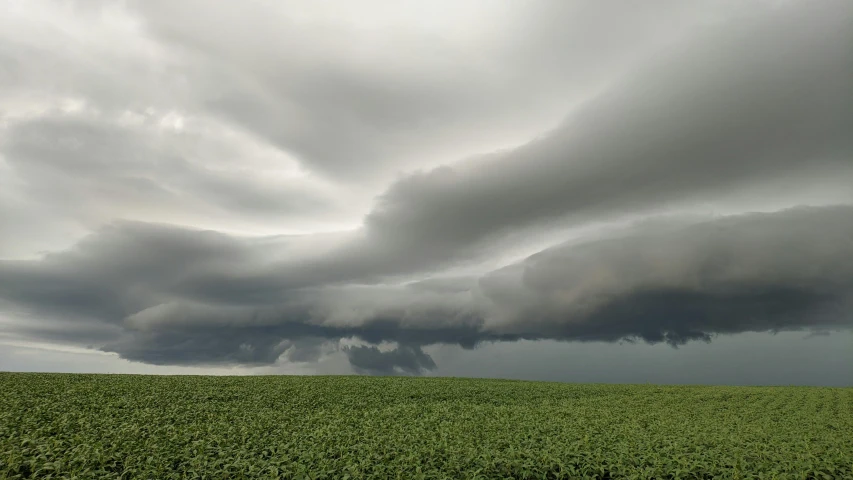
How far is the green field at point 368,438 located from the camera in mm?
17422

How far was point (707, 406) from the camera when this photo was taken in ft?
145

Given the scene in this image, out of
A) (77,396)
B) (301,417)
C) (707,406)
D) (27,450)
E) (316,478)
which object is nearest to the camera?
(316,478)

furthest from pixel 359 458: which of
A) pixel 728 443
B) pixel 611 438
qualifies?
pixel 728 443

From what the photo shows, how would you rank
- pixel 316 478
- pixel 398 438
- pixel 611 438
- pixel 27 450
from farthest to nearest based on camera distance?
1. pixel 611 438
2. pixel 398 438
3. pixel 27 450
4. pixel 316 478

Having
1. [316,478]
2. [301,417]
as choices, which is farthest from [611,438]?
[301,417]

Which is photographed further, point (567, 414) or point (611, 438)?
point (567, 414)

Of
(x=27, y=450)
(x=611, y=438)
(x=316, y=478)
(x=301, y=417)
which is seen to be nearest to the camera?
(x=316, y=478)

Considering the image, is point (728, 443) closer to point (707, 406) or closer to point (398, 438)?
point (398, 438)

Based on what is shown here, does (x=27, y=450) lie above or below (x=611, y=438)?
above

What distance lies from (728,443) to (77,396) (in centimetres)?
4235

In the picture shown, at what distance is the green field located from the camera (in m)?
17.4

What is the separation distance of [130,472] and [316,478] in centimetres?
704

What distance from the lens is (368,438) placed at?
Result: 22328mm

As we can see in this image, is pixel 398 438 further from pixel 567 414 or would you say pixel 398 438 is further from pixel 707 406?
pixel 707 406
